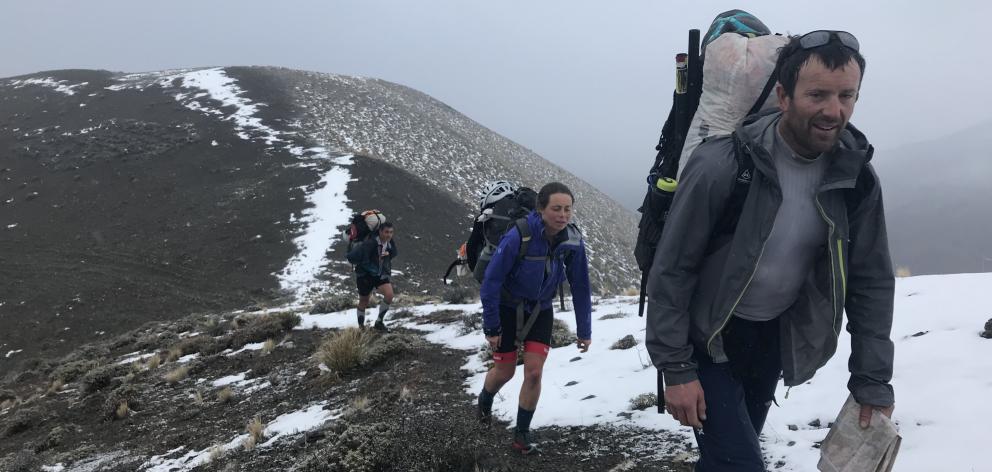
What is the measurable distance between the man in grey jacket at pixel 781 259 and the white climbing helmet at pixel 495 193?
8.95 ft

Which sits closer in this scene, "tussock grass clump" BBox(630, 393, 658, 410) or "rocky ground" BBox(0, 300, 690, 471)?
"rocky ground" BBox(0, 300, 690, 471)

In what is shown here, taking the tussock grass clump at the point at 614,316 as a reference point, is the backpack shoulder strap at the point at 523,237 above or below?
above

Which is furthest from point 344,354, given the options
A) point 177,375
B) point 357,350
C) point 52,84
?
point 52,84

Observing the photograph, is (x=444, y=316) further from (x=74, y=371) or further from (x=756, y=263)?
(x=756, y=263)

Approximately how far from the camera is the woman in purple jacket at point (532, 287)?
3.96m

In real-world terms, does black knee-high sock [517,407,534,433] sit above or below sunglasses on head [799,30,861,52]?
below

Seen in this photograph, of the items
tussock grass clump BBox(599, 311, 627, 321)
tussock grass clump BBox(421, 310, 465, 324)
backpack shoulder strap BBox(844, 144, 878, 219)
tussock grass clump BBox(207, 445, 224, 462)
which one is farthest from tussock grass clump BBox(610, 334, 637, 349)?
Answer: backpack shoulder strap BBox(844, 144, 878, 219)

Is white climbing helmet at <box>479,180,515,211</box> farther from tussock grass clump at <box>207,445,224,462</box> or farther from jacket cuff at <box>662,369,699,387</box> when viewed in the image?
tussock grass clump at <box>207,445,224,462</box>

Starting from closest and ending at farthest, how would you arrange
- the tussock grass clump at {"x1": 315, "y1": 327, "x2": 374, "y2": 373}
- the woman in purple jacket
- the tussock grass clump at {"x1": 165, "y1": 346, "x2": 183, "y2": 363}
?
the woman in purple jacket
the tussock grass clump at {"x1": 315, "y1": 327, "x2": 374, "y2": 373}
the tussock grass clump at {"x1": 165, "y1": 346, "x2": 183, "y2": 363}

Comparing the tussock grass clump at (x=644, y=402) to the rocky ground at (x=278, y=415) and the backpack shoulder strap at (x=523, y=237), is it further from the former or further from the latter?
the backpack shoulder strap at (x=523, y=237)

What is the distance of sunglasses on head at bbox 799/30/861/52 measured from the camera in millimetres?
1814

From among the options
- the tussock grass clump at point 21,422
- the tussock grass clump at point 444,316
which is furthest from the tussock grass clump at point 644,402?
the tussock grass clump at point 21,422

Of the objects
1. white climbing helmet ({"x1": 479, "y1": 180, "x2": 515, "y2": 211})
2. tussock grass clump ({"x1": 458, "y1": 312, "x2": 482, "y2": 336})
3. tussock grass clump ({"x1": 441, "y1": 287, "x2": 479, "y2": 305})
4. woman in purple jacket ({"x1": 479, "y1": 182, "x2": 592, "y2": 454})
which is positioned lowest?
tussock grass clump ({"x1": 441, "y1": 287, "x2": 479, "y2": 305})

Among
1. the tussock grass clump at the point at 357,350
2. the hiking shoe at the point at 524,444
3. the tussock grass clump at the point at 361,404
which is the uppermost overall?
the hiking shoe at the point at 524,444
